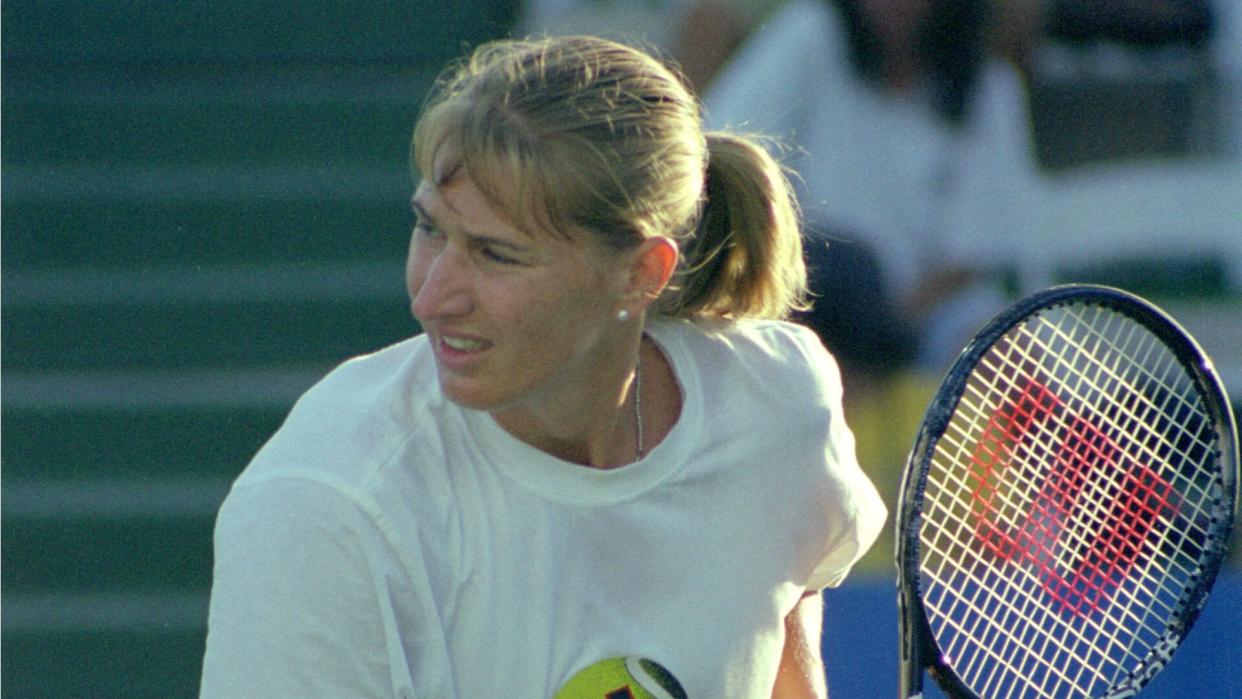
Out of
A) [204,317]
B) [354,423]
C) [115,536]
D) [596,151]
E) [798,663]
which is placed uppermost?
[596,151]

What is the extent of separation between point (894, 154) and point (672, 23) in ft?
2.94

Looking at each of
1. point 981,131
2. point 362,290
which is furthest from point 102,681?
point 981,131

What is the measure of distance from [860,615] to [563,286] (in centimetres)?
169

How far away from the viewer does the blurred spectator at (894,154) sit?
410 centimetres

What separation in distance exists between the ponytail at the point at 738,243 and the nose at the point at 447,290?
1.16 ft

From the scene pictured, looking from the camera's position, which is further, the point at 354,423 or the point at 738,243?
the point at 738,243

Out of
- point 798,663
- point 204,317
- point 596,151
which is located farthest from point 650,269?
point 204,317

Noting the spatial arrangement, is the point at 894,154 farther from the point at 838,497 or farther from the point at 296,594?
the point at 296,594

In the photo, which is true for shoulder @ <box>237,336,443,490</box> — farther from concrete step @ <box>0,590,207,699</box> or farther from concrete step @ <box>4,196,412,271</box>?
concrete step @ <box>4,196,412,271</box>

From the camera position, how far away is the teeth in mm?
2006

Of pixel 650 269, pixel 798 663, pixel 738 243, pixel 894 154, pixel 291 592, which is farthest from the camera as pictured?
pixel 894 154

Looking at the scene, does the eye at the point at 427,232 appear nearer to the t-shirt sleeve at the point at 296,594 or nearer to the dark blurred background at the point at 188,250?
the t-shirt sleeve at the point at 296,594

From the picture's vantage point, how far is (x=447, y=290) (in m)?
1.99

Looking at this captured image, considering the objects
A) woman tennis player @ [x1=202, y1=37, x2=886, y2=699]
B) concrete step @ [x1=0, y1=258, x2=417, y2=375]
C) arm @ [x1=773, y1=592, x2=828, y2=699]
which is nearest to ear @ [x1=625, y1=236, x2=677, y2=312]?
woman tennis player @ [x1=202, y1=37, x2=886, y2=699]
